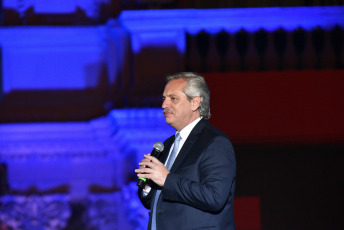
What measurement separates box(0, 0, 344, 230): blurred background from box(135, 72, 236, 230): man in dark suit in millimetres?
2966

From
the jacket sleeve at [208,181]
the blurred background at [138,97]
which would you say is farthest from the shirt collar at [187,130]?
the blurred background at [138,97]

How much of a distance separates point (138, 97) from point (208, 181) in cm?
361

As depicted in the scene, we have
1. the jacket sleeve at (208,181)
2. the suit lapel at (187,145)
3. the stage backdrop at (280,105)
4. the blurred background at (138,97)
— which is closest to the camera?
the jacket sleeve at (208,181)

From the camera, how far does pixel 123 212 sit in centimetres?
603

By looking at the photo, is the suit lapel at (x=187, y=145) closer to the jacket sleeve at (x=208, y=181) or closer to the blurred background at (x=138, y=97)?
the jacket sleeve at (x=208, y=181)

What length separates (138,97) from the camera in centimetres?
584

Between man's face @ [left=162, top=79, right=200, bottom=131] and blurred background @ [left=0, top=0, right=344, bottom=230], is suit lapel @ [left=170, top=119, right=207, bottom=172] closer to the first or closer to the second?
man's face @ [left=162, top=79, right=200, bottom=131]

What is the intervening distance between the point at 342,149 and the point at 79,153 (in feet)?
8.42

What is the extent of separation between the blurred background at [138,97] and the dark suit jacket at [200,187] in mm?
3070

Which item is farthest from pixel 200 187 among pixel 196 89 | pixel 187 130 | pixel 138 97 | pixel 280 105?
pixel 138 97

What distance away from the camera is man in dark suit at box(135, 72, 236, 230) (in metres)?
2.27

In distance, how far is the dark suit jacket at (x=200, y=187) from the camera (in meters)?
2.25

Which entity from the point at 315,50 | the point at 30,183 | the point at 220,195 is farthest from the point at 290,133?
the point at 220,195

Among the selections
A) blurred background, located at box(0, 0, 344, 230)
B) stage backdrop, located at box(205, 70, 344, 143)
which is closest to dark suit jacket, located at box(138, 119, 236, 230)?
stage backdrop, located at box(205, 70, 344, 143)
